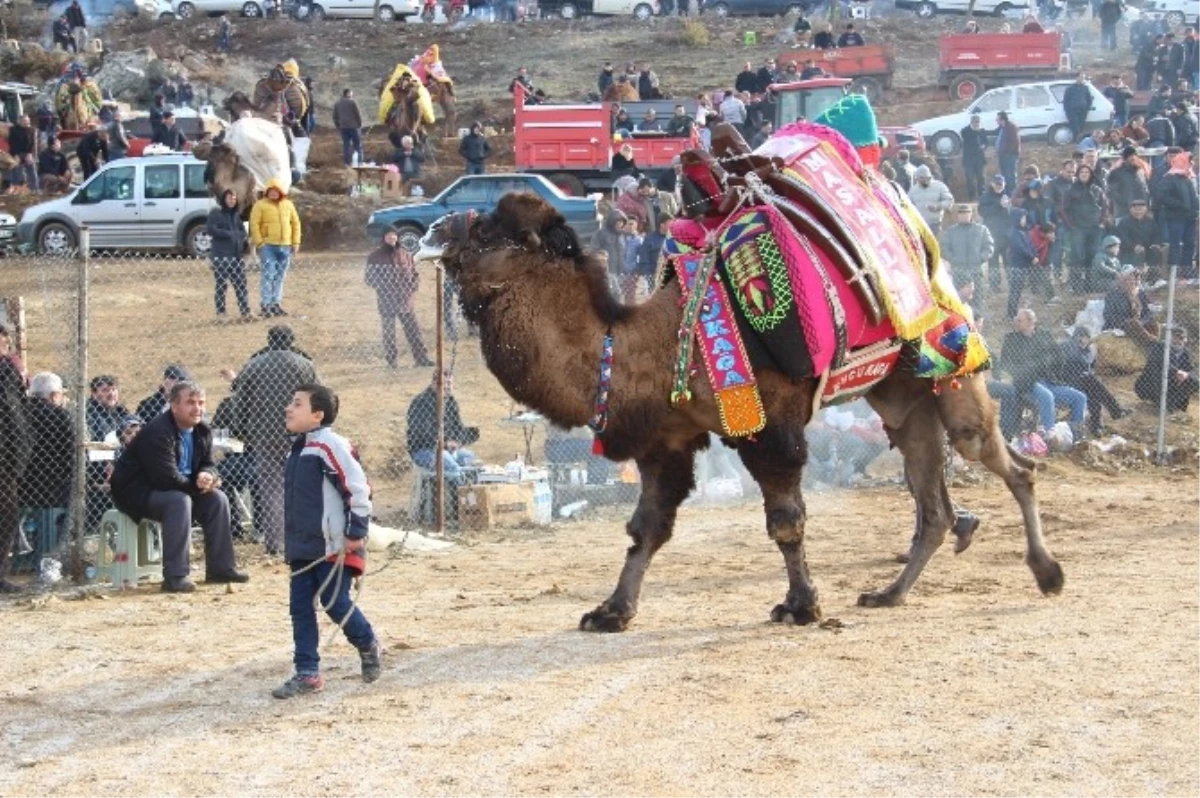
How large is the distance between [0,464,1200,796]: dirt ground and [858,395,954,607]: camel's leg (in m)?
0.31

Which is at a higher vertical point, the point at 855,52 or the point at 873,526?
the point at 855,52

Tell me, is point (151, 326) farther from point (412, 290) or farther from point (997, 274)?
point (997, 274)

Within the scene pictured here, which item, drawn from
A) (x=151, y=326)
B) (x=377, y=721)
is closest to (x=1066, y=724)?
(x=377, y=721)

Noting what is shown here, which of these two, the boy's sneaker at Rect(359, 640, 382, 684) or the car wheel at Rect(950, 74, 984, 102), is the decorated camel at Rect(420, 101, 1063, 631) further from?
the car wheel at Rect(950, 74, 984, 102)

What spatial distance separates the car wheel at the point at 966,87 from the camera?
44281mm

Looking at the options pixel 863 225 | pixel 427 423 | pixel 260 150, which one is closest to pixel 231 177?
pixel 260 150

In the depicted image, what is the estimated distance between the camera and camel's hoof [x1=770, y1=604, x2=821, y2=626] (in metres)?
9.84

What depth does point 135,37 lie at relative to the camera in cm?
5191

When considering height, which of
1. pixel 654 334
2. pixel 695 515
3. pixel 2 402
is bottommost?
pixel 695 515

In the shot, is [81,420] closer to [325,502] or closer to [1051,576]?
[325,502]

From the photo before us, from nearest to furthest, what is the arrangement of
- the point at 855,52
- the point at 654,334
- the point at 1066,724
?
the point at 1066,724 → the point at 654,334 → the point at 855,52

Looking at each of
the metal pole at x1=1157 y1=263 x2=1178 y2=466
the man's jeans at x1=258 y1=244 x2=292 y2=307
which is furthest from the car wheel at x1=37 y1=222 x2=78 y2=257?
the metal pole at x1=1157 y1=263 x2=1178 y2=466

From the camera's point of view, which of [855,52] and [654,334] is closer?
[654,334]

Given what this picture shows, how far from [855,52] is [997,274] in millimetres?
24178
